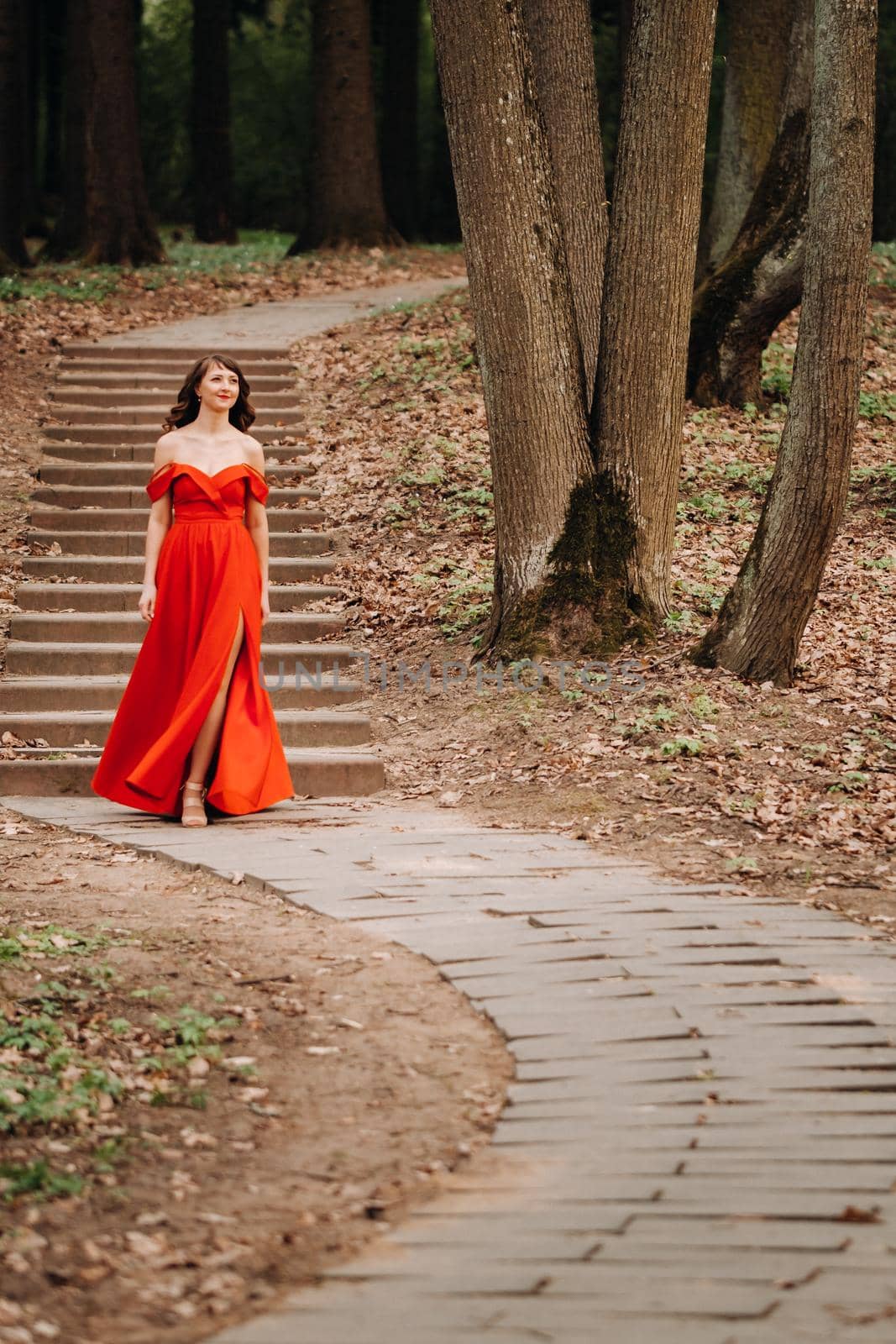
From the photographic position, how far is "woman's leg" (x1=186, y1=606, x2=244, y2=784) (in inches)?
286

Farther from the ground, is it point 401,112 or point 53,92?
point 53,92

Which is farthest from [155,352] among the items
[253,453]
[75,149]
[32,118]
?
[32,118]

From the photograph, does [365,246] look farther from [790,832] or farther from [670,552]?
[790,832]

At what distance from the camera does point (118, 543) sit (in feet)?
36.4

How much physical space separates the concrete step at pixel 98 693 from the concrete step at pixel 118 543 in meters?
1.93

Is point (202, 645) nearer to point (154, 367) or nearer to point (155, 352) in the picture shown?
point (154, 367)

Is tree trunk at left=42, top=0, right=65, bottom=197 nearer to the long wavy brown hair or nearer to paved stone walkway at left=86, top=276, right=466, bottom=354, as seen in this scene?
paved stone walkway at left=86, top=276, right=466, bottom=354

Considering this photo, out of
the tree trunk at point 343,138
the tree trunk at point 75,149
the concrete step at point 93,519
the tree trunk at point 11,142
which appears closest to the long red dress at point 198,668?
the concrete step at point 93,519

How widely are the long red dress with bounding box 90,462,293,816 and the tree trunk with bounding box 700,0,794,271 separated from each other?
8.81 metres

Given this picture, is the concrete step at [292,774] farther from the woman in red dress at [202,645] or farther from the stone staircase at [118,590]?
the woman in red dress at [202,645]

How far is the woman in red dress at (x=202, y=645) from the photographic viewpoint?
23.9 ft

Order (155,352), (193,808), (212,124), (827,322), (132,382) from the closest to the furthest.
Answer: (193,808), (827,322), (132,382), (155,352), (212,124)

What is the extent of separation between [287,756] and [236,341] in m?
8.35

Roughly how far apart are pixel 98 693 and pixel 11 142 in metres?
14.9
